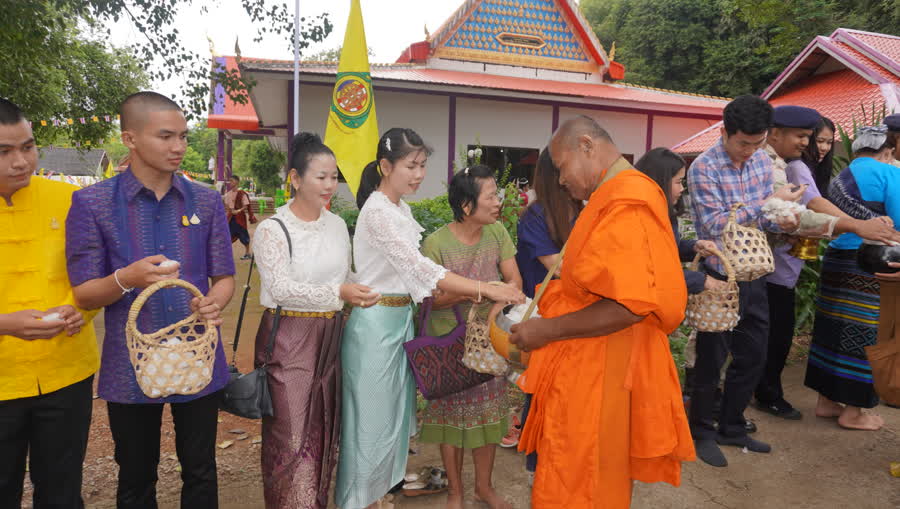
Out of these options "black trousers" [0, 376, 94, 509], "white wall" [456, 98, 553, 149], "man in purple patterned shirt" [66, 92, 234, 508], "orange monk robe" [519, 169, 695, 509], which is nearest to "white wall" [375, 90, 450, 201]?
"white wall" [456, 98, 553, 149]

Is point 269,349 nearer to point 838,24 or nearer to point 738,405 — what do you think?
point 738,405

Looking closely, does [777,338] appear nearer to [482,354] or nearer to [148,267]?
[482,354]

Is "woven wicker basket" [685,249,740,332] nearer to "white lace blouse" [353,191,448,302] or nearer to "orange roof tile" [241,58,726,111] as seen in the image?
"white lace blouse" [353,191,448,302]

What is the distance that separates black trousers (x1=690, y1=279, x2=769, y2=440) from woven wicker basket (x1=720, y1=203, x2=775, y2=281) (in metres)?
0.50

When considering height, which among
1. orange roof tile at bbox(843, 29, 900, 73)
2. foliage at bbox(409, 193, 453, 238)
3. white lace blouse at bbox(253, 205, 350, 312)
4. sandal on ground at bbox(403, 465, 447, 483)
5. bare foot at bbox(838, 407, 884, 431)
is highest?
orange roof tile at bbox(843, 29, 900, 73)

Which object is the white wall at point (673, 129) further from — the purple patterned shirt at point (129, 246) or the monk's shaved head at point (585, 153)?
the purple patterned shirt at point (129, 246)

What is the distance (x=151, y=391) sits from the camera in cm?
193

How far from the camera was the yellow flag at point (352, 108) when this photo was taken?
8.23m

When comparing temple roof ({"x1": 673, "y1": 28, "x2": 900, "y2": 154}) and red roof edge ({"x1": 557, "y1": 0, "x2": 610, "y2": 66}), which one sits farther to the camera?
red roof edge ({"x1": 557, "y1": 0, "x2": 610, "y2": 66})

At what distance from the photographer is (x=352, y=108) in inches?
325

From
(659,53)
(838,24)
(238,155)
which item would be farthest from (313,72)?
(238,155)

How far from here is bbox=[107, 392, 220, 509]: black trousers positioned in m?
2.21

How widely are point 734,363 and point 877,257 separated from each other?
1.00 m

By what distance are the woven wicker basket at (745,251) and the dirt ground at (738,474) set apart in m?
1.29
